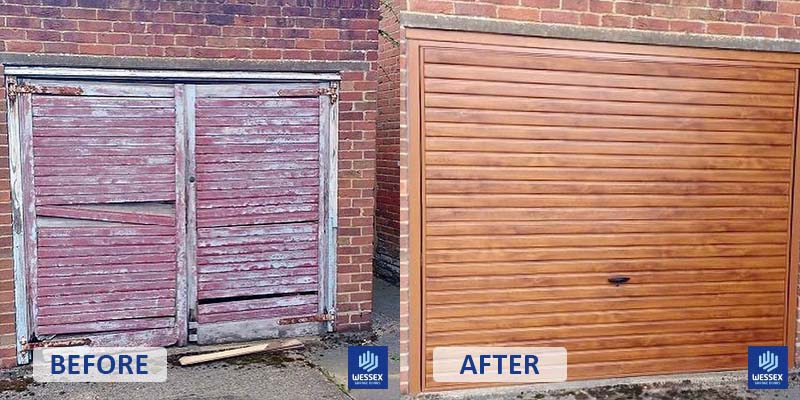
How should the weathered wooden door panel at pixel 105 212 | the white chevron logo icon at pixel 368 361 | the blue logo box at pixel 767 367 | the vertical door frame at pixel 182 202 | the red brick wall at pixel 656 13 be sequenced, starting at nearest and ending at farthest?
the red brick wall at pixel 656 13
the blue logo box at pixel 767 367
the weathered wooden door panel at pixel 105 212
the white chevron logo icon at pixel 368 361
the vertical door frame at pixel 182 202

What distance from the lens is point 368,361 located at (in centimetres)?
611

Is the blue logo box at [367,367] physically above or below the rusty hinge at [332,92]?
below

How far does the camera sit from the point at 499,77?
16.8ft

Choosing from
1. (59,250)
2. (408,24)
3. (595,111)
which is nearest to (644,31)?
(595,111)

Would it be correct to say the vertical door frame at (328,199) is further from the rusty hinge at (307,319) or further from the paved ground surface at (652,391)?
the paved ground surface at (652,391)

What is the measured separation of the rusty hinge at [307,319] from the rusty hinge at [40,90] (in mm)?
2584

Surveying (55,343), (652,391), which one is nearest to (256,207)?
(55,343)

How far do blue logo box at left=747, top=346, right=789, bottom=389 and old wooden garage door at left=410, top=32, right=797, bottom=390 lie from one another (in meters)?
0.09

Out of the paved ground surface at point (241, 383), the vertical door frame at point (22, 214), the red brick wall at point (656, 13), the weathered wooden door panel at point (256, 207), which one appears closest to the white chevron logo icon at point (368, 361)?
the paved ground surface at point (241, 383)

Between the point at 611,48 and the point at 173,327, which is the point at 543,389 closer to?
the point at 611,48

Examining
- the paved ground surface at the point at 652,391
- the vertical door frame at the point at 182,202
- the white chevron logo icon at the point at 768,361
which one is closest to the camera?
the paved ground surface at the point at 652,391

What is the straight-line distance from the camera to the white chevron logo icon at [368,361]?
598 cm

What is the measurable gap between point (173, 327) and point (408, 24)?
11.0 feet

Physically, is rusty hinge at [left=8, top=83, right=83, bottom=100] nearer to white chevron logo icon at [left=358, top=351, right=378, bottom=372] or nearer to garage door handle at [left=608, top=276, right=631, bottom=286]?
white chevron logo icon at [left=358, top=351, right=378, bottom=372]
